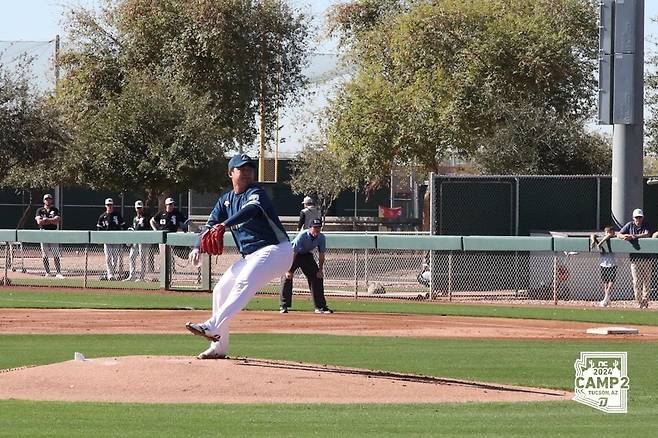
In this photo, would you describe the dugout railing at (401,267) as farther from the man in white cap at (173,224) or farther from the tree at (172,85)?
the tree at (172,85)

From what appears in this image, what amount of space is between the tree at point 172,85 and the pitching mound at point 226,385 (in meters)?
25.2

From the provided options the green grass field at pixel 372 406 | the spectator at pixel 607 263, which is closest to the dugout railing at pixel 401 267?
the spectator at pixel 607 263

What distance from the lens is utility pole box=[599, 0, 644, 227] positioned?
87.1 feet

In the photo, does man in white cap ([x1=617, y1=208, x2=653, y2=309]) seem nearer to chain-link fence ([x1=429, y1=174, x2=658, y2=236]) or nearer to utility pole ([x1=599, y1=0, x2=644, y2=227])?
utility pole ([x1=599, y1=0, x2=644, y2=227])

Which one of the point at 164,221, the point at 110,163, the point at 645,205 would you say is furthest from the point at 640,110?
the point at 110,163

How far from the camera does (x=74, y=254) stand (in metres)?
31.4

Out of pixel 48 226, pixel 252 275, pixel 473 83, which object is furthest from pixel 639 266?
pixel 252 275

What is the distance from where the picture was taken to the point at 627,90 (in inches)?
1048

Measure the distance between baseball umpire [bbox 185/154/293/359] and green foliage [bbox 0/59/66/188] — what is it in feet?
77.9

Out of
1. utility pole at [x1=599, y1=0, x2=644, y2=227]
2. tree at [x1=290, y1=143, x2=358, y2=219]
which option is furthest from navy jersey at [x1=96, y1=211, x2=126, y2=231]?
tree at [x1=290, y1=143, x2=358, y2=219]

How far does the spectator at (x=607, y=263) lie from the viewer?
25.0 m

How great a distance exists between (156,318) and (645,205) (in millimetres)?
12642

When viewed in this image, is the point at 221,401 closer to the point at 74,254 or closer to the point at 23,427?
the point at 23,427

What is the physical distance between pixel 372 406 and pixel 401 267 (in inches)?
659
